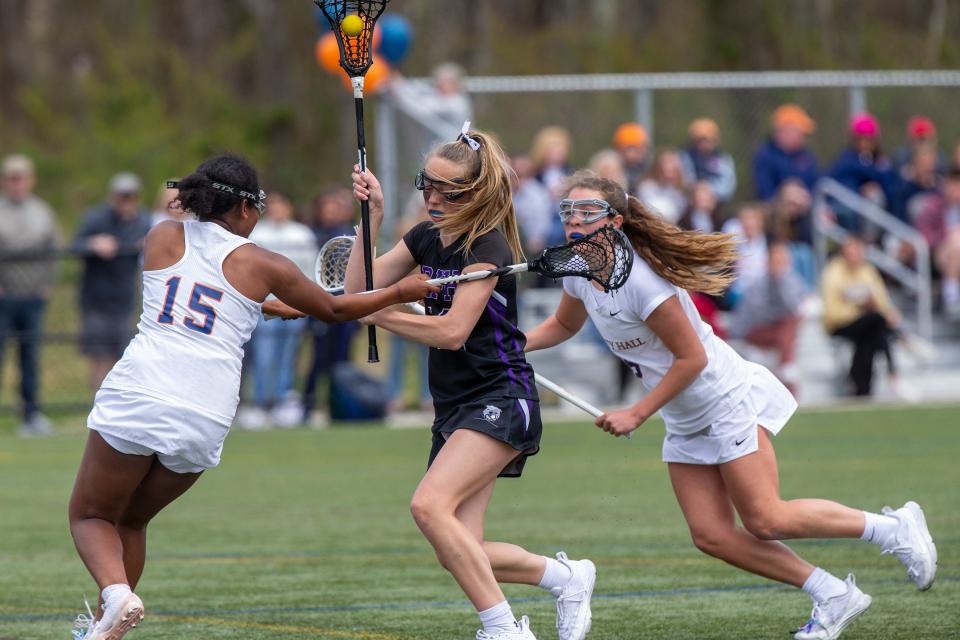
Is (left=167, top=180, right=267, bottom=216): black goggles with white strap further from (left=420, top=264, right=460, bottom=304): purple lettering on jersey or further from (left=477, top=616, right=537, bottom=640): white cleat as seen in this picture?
(left=477, top=616, right=537, bottom=640): white cleat

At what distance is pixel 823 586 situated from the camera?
618 cm

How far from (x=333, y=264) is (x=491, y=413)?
1.24 m

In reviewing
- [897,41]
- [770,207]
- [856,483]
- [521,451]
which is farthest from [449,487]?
[897,41]

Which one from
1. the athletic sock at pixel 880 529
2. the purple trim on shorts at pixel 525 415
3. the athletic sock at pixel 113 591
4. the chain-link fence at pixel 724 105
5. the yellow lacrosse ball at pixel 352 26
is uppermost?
the yellow lacrosse ball at pixel 352 26

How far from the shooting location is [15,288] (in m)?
15.5

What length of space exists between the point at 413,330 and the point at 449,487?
1.85 ft

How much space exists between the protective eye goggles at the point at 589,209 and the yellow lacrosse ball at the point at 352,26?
1061 mm

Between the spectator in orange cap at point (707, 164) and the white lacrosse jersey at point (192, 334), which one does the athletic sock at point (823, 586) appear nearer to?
the white lacrosse jersey at point (192, 334)

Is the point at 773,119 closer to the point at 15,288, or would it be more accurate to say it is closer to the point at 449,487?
the point at 15,288

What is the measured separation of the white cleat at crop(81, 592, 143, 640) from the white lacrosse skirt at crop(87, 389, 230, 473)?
1.65 ft

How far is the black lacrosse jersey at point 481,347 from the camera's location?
5789mm

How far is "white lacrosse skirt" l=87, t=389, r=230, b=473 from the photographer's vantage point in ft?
17.8

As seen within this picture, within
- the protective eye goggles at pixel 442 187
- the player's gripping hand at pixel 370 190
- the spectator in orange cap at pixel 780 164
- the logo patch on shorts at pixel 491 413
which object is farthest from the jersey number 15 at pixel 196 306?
the spectator in orange cap at pixel 780 164

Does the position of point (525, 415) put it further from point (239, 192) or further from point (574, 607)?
point (239, 192)
